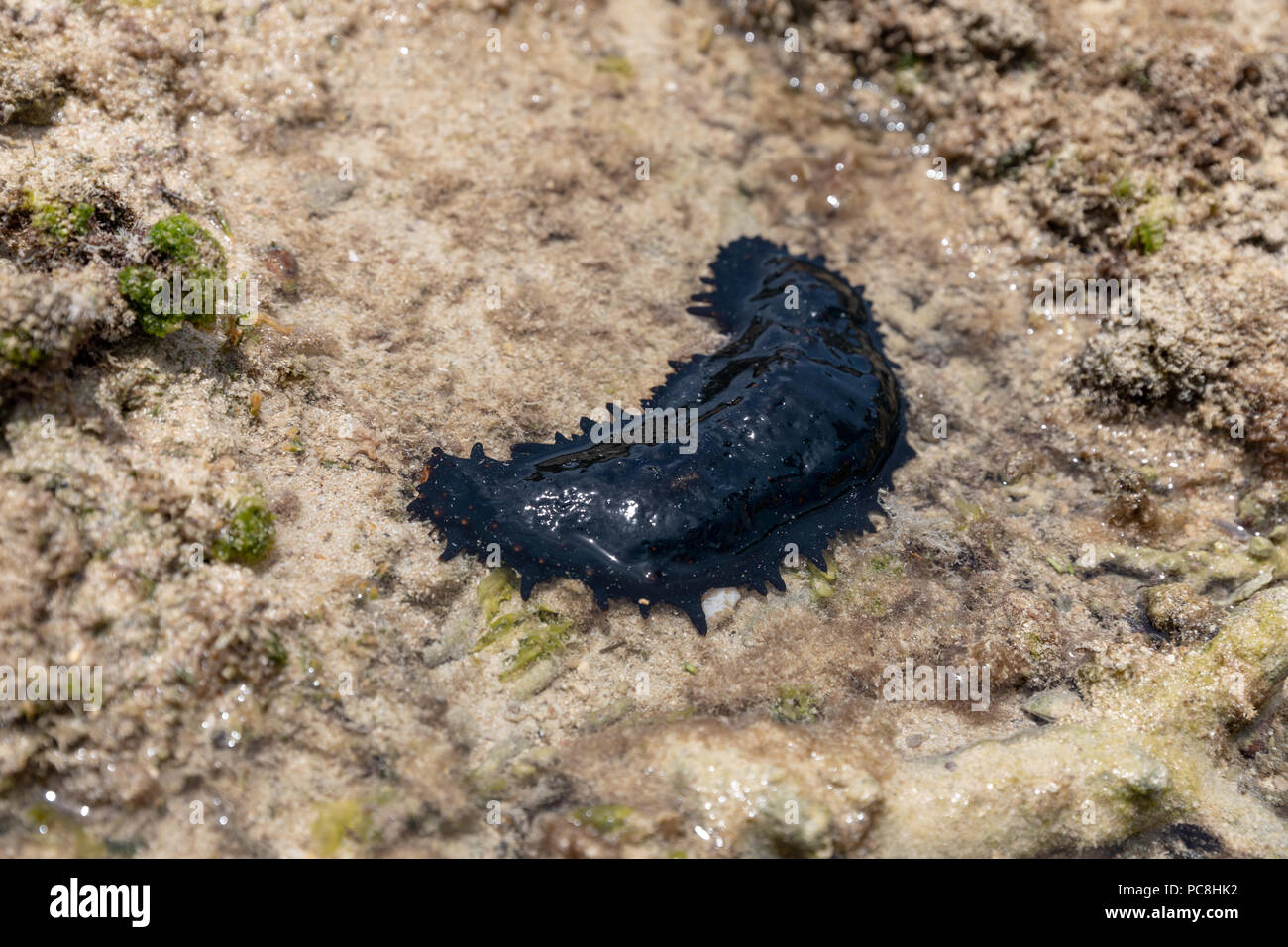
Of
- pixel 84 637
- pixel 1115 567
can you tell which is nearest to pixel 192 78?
pixel 84 637

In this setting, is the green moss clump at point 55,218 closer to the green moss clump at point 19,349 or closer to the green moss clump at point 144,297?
the green moss clump at point 144,297

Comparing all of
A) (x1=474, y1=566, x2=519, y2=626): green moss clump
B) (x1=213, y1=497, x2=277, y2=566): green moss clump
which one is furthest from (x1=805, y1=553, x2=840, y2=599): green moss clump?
(x1=213, y1=497, x2=277, y2=566): green moss clump

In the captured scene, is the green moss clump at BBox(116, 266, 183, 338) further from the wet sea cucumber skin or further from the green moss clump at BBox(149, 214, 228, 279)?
the wet sea cucumber skin

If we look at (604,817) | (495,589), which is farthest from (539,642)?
(604,817)

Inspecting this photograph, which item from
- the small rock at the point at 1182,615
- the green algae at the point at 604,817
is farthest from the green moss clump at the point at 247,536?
the small rock at the point at 1182,615
